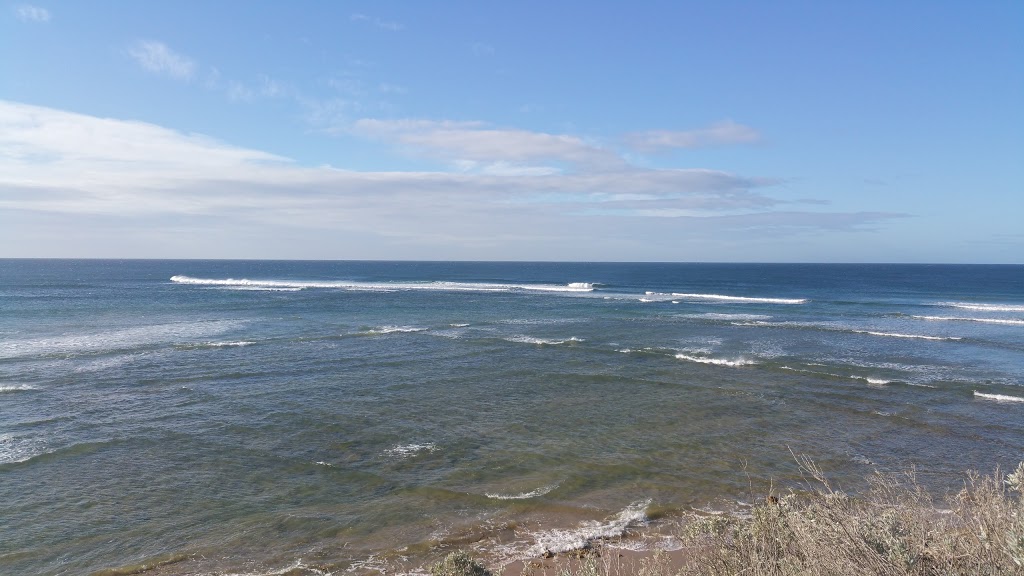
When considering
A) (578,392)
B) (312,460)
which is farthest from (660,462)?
(312,460)

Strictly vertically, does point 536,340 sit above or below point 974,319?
below

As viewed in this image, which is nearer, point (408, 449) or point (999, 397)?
point (408, 449)

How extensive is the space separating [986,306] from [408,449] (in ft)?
205

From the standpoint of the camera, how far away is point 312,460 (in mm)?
14961

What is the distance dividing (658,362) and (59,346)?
31.5 m

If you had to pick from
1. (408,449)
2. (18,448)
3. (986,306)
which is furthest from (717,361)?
(986,306)

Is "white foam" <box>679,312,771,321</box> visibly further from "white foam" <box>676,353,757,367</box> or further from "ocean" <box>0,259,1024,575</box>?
"white foam" <box>676,353,757,367</box>

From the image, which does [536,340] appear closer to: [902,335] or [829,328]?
[829,328]

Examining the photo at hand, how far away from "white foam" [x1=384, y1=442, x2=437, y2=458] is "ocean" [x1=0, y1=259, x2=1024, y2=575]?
9cm

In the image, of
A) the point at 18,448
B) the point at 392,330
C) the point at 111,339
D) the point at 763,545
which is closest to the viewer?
the point at 763,545

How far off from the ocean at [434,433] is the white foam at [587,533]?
5 cm

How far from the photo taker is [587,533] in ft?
36.7

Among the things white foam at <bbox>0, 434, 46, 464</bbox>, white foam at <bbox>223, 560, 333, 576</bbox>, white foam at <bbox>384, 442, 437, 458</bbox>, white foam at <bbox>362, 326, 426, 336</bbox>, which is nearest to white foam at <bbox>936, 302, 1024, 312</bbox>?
white foam at <bbox>362, 326, 426, 336</bbox>

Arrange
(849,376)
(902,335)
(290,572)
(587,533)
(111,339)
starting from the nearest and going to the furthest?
(290,572)
(587,533)
(849,376)
(111,339)
(902,335)
